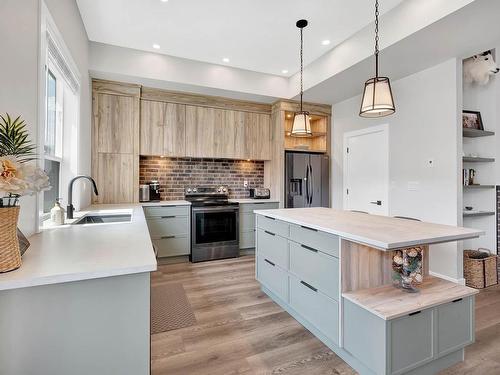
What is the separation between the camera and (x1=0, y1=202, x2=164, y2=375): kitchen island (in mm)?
976

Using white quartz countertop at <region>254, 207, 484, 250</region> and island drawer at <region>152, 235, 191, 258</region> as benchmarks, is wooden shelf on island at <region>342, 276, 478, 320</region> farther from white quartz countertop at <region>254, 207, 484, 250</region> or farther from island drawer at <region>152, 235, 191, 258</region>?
island drawer at <region>152, 235, 191, 258</region>

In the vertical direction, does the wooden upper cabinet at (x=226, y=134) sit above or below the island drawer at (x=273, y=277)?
above

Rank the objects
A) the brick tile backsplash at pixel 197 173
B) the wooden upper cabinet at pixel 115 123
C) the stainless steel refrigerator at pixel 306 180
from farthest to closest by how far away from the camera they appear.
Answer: the stainless steel refrigerator at pixel 306 180, the brick tile backsplash at pixel 197 173, the wooden upper cabinet at pixel 115 123

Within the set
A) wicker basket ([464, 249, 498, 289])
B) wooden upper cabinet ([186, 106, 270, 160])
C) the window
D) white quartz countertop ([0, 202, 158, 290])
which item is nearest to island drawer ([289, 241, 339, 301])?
white quartz countertop ([0, 202, 158, 290])

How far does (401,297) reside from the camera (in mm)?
1652

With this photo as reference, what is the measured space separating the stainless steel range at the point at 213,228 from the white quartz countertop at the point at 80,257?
2.23m

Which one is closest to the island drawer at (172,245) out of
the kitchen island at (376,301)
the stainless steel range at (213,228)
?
the stainless steel range at (213,228)

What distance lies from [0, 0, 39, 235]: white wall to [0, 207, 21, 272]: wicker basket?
1.84 feet

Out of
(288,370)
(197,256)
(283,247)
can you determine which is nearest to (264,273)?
(283,247)

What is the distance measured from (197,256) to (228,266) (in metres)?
0.53

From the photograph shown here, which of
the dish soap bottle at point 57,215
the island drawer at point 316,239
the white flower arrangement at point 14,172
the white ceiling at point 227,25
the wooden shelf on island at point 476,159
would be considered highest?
the white ceiling at point 227,25

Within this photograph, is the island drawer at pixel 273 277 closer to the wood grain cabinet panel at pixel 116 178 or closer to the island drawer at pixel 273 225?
the island drawer at pixel 273 225

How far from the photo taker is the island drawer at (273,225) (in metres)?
2.43

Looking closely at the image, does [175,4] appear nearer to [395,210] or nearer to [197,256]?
[197,256]
